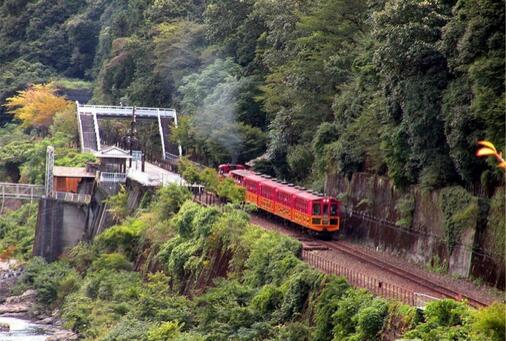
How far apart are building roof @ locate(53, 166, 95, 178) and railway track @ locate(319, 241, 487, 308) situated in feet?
73.8


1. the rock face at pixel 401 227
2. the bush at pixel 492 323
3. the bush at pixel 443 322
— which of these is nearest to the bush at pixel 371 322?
the bush at pixel 443 322

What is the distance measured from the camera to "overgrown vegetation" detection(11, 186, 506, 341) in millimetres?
30766

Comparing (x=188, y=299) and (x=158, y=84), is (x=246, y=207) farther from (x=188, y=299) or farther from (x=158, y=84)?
(x=158, y=84)

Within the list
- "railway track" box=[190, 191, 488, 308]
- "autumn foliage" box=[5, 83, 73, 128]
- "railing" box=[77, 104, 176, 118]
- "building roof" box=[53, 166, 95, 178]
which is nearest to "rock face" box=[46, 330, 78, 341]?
"railway track" box=[190, 191, 488, 308]

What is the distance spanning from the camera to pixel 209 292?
4103 centimetres

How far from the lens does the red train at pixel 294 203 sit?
45.9 m

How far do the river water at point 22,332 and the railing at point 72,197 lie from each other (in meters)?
12.0

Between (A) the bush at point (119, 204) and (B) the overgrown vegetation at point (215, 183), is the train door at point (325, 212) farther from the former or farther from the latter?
(A) the bush at point (119, 204)

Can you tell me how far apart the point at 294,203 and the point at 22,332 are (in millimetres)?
11704

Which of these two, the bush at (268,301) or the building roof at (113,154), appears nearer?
the bush at (268,301)

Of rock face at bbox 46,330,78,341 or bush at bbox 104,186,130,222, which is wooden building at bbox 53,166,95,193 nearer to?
bush at bbox 104,186,130,222

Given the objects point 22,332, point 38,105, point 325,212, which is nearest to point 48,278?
point 22,332

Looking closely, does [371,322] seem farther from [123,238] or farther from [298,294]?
[123,238]

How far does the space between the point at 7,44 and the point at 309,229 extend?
220 ft
